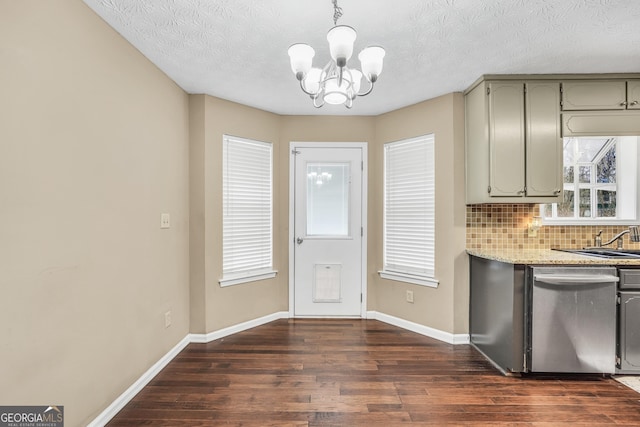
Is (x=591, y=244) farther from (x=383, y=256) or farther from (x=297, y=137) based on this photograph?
(x=297, y=137)

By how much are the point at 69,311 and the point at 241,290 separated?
1.79m

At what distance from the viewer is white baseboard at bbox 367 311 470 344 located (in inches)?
119

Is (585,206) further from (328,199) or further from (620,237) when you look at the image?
(328,199)

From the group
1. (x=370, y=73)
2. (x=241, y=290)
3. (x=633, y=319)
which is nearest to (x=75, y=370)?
(x=241, y=290)

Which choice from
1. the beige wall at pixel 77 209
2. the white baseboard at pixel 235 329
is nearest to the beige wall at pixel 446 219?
the white baseboard at pixel 235 329

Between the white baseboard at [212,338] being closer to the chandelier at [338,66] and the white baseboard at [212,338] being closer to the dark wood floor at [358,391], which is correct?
the dark wood floor at [358,391]

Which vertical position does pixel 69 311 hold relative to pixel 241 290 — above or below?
above

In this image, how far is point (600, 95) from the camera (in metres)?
2.69

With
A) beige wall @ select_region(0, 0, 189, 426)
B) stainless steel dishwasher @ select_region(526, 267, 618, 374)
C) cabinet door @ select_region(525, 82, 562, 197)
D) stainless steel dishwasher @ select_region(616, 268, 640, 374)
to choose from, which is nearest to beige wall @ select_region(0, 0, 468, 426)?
beige wall @ select_region(0, 0, 189, 426)

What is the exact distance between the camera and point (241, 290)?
11.0 feet

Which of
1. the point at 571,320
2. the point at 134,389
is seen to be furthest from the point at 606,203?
the point at 134,389

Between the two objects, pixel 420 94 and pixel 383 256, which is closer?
pixel 420 94

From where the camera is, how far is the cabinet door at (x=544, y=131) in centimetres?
269

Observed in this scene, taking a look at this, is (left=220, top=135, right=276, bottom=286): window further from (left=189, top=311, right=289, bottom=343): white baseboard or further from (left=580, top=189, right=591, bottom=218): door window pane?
(left=580, top=189, right=591, bottom=218): door window pane
